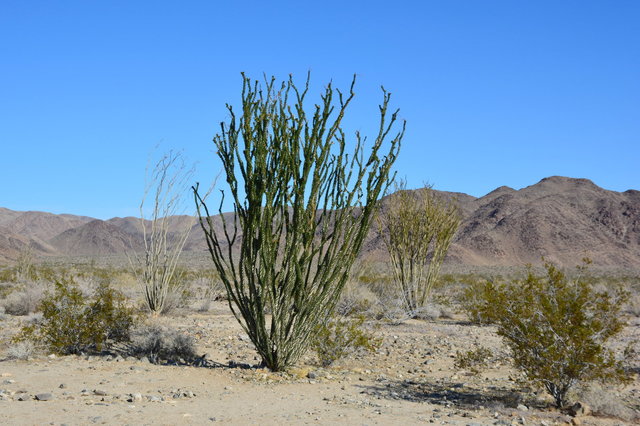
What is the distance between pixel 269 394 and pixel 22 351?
419 centimetres

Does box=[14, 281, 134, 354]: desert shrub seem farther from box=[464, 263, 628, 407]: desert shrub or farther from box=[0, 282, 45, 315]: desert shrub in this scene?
box=[0, 282, 45, 315]: desert shrub

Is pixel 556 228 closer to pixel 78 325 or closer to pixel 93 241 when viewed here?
pixel 93 241

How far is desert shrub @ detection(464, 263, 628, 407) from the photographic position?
6.96 meters

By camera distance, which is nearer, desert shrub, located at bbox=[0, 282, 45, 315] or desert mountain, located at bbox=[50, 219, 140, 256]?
desert shrub, located at bbox=[0, 282, 45, 315]

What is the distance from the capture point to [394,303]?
17.5m

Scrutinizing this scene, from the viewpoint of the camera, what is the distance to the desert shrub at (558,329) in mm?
6957

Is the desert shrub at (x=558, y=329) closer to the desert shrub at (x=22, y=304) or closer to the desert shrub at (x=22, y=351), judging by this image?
the desert shrub at (x=22, y=351)

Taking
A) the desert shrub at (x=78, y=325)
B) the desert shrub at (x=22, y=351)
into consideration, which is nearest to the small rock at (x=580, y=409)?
the desert shrub at (x=78, y=325)

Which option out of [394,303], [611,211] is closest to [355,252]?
[394,303]

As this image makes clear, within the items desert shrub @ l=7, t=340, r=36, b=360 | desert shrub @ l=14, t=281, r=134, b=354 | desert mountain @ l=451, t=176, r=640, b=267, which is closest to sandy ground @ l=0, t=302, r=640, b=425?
desert shrub @ l=7, t=340, r=36, b=360

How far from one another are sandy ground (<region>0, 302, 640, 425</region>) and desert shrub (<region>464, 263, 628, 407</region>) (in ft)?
1.30

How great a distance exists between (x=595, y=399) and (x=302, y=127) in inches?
189

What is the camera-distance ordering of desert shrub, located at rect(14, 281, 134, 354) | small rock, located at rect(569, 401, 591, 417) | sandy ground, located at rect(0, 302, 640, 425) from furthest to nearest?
desert shrub, located at rect(14, 281, 134, 354), small rock, located at rect(569, 401, 591, 417), sandy ground, located at rect(0, 302, 640, 425)

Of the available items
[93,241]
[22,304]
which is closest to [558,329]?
[22,304]
